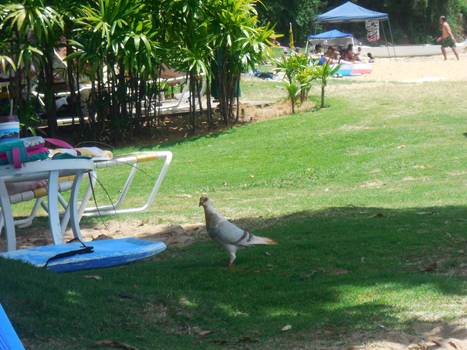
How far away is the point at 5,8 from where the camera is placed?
11.6 meters

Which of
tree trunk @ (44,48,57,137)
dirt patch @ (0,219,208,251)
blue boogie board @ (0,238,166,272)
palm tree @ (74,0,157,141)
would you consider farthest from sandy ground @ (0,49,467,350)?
tree trunk @ (44,48,57,137)

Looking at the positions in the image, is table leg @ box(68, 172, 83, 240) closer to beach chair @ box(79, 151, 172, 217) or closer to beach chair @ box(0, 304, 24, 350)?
beach chair @ box(79, 151, 172, 217)

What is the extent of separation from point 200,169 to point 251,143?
196 cm

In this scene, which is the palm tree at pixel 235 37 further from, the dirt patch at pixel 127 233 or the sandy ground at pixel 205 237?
the dirt patch at pixel 127 233

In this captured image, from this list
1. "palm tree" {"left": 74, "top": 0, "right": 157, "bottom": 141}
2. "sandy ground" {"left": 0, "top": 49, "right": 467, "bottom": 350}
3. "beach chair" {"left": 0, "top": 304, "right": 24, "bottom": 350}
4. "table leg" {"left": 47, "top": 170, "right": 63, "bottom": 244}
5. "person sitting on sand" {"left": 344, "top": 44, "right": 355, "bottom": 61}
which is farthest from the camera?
"person sitting on sand" {"left": 344, "top": 44, "right": 355, "bottom": 61}

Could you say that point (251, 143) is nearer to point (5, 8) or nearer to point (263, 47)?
point (263, 47)

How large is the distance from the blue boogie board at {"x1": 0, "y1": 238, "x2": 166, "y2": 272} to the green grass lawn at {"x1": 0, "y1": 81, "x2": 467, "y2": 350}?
133 millimetres

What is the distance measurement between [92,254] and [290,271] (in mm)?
1562

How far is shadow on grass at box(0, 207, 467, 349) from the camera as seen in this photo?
3588 mm

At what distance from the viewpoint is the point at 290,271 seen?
16.2 ft

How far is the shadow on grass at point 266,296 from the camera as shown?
3588 millimetres

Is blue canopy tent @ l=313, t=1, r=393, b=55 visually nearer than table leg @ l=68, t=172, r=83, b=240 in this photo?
No

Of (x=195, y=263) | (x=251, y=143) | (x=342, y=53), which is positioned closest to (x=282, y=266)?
(x=195, y=263)

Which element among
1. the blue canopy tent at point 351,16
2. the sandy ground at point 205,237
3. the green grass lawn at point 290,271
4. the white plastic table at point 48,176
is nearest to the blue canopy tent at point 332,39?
the blue canopy tent at point 351,16
